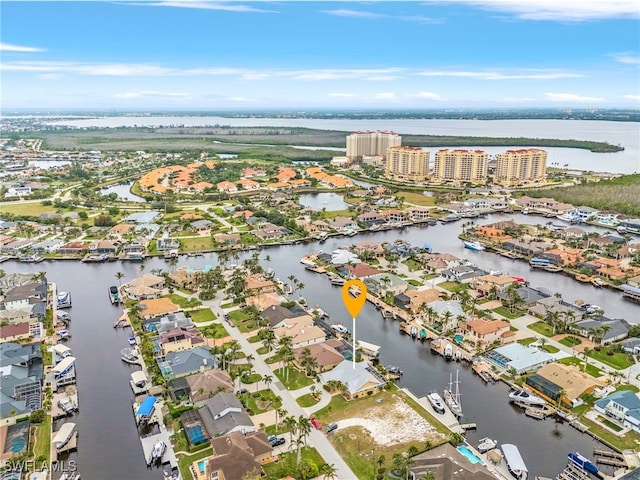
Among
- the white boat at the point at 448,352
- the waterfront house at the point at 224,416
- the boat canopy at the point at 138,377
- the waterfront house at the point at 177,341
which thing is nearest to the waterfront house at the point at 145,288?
the waterfront house at the point at 177,341

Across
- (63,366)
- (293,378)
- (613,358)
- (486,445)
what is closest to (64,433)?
(63,366)

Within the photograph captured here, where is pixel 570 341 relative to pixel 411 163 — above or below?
below

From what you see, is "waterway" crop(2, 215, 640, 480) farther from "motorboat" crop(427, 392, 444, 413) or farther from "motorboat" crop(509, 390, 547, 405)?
"motorboat" crop(427, 392, 444, 413)

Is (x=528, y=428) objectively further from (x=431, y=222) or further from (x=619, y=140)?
(x=619, y=140)

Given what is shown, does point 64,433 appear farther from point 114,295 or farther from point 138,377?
point 114,295

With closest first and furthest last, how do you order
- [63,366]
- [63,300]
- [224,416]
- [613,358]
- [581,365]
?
[224,416]
[63,366]
[581,365]
[613,358]
[63,300]

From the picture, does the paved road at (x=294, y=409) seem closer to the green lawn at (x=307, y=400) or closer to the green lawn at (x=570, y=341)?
the green lawn at (x=307, y=400)
